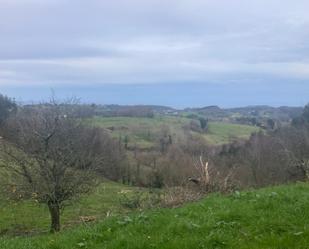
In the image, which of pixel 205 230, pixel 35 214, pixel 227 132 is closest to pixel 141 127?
pixel 227 132

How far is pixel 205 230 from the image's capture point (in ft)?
30.2

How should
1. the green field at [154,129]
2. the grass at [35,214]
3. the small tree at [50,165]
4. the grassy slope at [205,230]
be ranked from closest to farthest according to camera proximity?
the grassy slope at [205,230] → the small tree at [50,165] → the grass at [35,214] → the green field at [154,129]

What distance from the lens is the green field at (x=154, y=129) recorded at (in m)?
108

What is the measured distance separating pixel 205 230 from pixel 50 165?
33.2 ft

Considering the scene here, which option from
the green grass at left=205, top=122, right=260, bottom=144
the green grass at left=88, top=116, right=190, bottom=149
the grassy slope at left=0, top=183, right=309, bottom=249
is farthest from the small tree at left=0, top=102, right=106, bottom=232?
the green grass at left=205, top=122, right=260, bottom=144

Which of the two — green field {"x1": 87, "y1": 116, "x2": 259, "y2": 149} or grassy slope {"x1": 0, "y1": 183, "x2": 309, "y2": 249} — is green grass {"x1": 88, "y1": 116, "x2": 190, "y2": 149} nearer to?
green field {"x1": 87, "y1": 116, "x2": 259, "y2": 149}

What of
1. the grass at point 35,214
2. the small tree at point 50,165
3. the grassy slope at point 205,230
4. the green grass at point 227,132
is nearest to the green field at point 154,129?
the green grass at point 227,132

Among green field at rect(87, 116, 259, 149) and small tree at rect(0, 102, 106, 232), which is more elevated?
small tree at rect(0, 102, 106, 232)

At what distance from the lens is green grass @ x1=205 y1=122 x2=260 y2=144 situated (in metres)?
115

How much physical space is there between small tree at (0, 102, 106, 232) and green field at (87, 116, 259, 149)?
253 feet

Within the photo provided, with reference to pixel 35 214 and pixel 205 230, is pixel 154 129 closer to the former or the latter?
pixel 35 214

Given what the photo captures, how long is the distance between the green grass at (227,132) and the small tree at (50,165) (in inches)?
3582

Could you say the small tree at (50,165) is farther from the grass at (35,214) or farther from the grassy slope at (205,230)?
the grassy slope at (205,230)

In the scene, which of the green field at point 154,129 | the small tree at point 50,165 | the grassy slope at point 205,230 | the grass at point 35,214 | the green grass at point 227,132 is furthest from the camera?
the green grass at point 227,132
